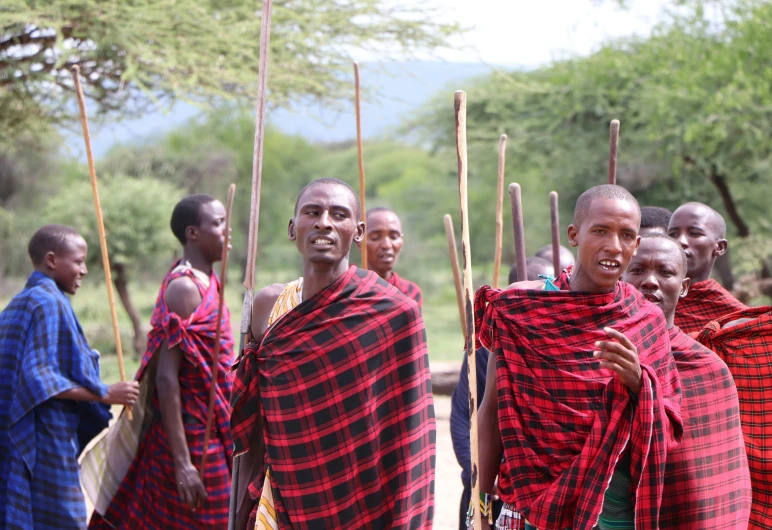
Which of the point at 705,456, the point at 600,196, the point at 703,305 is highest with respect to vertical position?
the point at 600,196

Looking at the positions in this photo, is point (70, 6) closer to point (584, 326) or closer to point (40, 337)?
point (40, 337)

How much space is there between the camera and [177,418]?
459cm

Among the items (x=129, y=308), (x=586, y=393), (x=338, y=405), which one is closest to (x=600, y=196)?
(x=586, y=393)

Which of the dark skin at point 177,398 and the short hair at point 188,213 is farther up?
the short hair at point 188,213

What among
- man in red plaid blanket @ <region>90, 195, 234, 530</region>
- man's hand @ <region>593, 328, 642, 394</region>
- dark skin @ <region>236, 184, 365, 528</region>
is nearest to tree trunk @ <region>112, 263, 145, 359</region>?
man in red plaid blanket @ <region>90, 195, 234, 530</region>

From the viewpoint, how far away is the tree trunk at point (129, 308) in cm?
1405

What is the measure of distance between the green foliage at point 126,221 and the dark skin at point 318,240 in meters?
11.6

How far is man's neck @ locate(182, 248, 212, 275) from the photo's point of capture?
4902mm

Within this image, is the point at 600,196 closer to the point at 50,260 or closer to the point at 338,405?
the point at 338,405

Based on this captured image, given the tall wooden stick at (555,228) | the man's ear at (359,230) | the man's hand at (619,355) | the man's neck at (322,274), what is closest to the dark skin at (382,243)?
the tall wooden stick at (555,228)

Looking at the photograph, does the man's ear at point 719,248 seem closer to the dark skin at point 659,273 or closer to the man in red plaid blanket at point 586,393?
the dark skin at point 659,273

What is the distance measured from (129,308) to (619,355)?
12.2 m

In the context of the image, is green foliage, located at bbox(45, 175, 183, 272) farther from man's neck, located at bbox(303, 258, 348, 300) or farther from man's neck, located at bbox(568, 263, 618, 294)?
man's neck, located at bbox(568, 263, 618, 294)

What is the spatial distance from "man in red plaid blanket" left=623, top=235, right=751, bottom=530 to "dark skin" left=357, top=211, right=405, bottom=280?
2.46 meters
